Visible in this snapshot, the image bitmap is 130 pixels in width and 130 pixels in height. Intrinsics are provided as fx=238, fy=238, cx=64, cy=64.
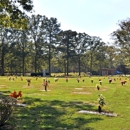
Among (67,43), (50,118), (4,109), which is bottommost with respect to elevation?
(50,118)

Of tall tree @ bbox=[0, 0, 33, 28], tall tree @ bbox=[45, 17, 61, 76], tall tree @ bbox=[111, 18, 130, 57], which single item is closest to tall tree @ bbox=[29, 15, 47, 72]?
tall tree @ bbox=[45, 17, 61, 76]

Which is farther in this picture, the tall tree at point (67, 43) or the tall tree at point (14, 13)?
the tall tree at point (67, 43)

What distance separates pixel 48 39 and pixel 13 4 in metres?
60.6

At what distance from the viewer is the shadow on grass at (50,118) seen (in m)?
9.18

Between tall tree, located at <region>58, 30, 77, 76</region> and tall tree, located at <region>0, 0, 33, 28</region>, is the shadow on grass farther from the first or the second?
tall tree, located at <region>58, 30, 77, 76</region>

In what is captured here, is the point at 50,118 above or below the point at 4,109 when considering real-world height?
below

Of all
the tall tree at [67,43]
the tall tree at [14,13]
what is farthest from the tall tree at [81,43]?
the tall tree at [14,13]

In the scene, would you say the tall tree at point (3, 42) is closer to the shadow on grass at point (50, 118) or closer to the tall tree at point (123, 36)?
the tall tree at point (123, 36)

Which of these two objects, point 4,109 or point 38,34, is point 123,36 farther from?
point 4,109

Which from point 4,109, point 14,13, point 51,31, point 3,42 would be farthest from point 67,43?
point 4,109

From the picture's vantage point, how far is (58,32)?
80.2 meters

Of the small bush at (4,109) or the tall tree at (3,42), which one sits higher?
the tall tree at (3,42)

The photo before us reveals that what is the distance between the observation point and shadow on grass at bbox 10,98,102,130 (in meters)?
9.18

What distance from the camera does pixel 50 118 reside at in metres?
10.6
